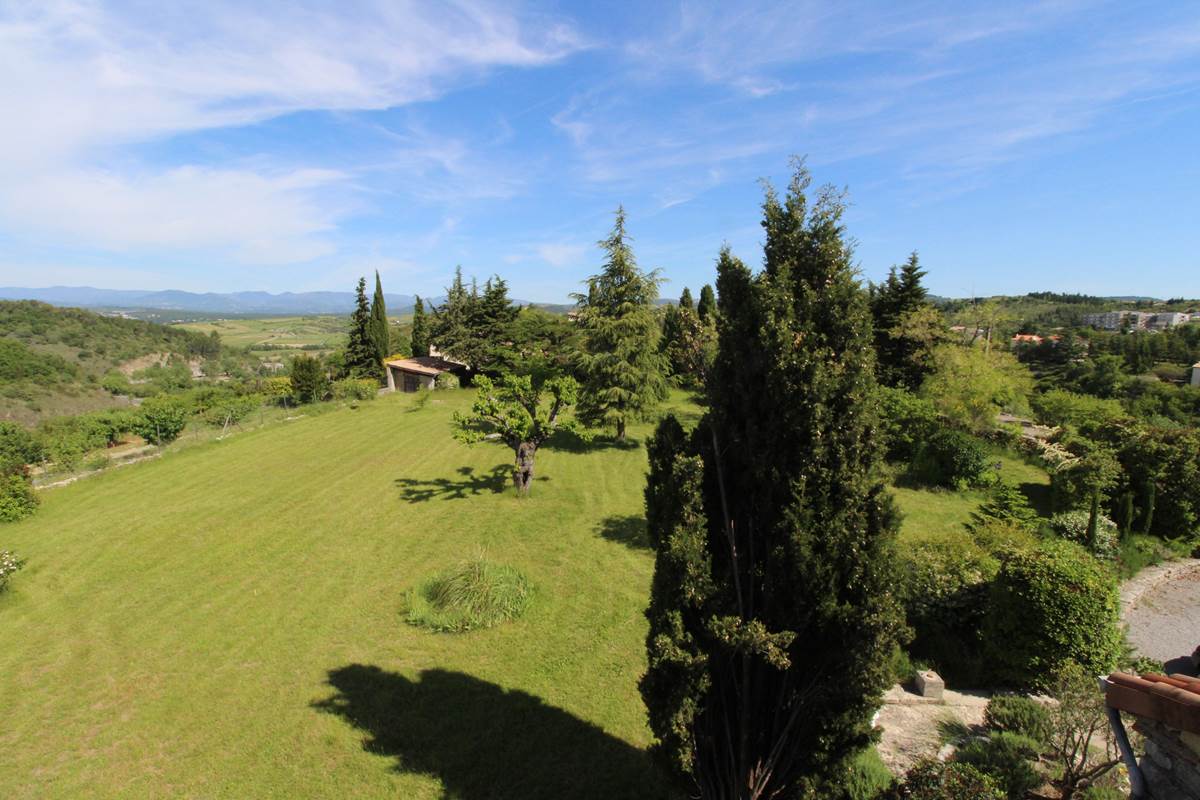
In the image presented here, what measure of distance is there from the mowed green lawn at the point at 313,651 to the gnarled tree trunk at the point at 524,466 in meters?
0.48

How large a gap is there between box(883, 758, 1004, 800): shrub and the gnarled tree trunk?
476 inches

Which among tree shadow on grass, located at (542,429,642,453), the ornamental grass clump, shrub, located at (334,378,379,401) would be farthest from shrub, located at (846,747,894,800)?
shrub, located at (334,378,379,401)

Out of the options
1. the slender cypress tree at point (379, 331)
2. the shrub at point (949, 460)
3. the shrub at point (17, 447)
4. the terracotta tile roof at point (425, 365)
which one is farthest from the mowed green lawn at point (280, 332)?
the shrub at point (949, 460)

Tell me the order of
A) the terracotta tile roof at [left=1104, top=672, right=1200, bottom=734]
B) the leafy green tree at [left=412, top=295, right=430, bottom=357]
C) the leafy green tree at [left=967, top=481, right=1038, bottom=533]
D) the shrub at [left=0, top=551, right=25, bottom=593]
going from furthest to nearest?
the leafy green tree at [left=412, top=295, right=430, bottom=357] < the leafy green tree at [left=967, top=481, right=1038, bottom=533] < the shrub at [left=0, top=551, right=25, bottom=593] < the terracotta tile roof at [left=1104, top=672, right=1200, bottom=734]

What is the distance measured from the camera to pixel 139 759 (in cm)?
639

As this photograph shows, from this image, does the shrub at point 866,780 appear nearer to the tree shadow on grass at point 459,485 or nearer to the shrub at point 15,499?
the tree shadow on grass at point 459,485

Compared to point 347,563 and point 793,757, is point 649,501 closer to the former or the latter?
point 793,757

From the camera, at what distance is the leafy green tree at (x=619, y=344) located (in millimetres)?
20109

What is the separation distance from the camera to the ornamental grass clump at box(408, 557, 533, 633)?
9.25m

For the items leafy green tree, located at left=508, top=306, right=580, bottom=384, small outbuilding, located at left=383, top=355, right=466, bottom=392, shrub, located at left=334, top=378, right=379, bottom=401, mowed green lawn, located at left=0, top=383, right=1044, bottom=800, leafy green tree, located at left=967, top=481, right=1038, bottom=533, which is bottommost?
mowed green lawn, located at left=0, top=383, right=1044, bottom=800

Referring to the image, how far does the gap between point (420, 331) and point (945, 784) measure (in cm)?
4608

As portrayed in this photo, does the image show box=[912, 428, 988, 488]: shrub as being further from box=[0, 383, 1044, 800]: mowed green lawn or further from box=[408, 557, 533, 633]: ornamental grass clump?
box=[408, 557, 533, 633]: ornamental grass clump

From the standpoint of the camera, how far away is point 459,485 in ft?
55.7

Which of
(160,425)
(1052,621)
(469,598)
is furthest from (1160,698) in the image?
(160,425)
